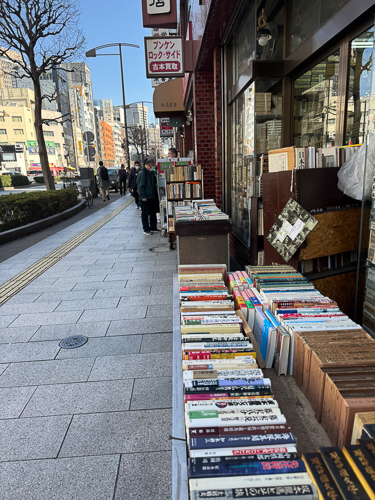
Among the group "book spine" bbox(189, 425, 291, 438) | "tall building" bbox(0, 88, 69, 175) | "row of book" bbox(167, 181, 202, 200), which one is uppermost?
"tall building" bbox(0, 88, 69, 175)

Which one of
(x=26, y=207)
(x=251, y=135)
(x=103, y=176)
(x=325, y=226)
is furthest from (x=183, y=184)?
(x=103, y=176)

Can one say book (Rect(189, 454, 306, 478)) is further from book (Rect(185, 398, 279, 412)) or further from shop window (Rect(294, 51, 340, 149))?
shop window (Rect(294, 51, 340, 149))

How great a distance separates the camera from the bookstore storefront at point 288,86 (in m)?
2.87

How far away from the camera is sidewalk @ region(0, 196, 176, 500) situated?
6.74 feet

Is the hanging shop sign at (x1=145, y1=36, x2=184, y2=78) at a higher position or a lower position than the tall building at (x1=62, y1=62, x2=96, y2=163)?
lower

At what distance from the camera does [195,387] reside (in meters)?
1.36

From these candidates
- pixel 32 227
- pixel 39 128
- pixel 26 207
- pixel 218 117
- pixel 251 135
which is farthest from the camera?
pixel 39 128

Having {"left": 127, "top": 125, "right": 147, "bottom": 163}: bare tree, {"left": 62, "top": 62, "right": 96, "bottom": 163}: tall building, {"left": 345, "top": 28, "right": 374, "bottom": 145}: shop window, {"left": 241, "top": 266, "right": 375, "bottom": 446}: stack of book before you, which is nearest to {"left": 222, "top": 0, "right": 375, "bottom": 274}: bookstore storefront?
{"left": 345, "top": 28, "right": 374, "bottom": 145}: shop window

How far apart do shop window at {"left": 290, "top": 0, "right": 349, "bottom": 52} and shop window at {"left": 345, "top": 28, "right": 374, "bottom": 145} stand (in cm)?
42

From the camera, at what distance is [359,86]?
9.42 ft

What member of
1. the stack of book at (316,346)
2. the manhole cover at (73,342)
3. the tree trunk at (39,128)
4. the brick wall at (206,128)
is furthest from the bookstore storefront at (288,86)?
the tree trunk at (39,128)

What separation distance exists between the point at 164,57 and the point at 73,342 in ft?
20.7

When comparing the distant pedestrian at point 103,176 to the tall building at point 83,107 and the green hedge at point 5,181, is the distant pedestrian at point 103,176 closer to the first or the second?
the green hedge at point 5,181

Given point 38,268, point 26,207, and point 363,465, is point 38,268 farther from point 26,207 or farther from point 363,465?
→ point 363,465
